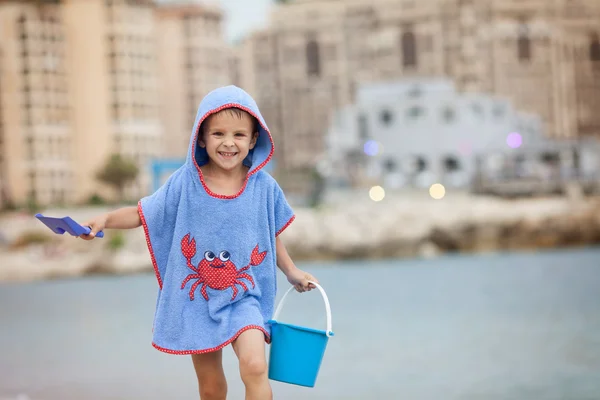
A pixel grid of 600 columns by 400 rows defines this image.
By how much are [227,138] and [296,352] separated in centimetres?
56

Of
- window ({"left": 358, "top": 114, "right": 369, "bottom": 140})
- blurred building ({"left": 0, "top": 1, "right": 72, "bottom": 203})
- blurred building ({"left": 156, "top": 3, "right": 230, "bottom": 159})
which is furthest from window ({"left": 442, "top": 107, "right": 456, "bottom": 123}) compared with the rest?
blurred building ({"left": 0, "top": 1, "right": 72, "bottom": 203})

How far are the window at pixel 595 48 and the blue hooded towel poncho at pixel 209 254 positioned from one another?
27443 millimetres

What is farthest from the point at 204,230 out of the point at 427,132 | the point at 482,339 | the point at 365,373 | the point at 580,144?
the point at 580,144

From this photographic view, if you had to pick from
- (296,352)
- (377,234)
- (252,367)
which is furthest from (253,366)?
(377,234)

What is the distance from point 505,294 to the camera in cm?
1008

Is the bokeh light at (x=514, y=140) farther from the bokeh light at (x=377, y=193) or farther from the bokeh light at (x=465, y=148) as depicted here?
the bokeh light at (x=377, y=193)

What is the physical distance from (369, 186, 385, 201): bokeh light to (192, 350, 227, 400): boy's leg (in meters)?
20.7

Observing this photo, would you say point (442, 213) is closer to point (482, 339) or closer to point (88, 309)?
point (88, 309)

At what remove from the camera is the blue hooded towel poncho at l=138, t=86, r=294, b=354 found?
2.35 meters

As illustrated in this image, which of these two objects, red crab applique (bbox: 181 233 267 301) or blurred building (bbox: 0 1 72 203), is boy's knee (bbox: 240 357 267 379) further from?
blurred building (bbox: 0 1 72 203)

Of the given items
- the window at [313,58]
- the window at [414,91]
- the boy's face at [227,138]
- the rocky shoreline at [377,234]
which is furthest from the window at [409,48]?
the boy's face at [227,138]

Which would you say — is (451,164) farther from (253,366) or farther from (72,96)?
(253,366)

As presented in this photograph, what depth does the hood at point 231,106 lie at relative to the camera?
2.36 meters

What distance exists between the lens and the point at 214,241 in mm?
2391
